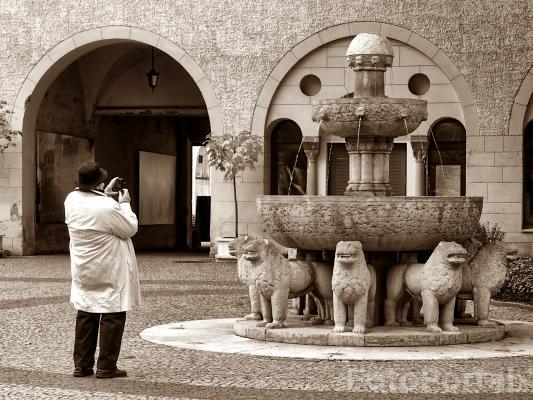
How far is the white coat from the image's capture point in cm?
790

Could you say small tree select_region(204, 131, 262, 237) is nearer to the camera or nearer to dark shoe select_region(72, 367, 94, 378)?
the camera

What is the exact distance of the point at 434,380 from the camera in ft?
25.6

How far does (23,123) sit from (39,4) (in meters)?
2.32

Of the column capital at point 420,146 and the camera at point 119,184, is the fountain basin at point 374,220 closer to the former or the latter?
the camera at point 119,184

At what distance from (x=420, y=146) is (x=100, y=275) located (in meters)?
13.9

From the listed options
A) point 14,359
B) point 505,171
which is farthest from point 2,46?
point 14,359

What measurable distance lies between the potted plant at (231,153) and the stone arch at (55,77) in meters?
0.92

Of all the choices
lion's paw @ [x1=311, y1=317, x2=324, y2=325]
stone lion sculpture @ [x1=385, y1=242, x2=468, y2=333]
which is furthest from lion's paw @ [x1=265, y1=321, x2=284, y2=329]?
stone lion sculpture @ [x1=385, y1=242, x2=468, y2=333]

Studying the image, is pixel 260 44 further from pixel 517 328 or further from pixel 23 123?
pixel 517 328

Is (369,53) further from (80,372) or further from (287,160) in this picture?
(287,160)

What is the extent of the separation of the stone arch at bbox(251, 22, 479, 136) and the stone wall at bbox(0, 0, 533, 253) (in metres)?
0.06

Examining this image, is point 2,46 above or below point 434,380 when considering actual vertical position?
above

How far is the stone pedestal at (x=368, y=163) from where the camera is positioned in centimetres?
1110

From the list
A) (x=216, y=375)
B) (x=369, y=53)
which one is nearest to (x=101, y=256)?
(x=216, y=375)
